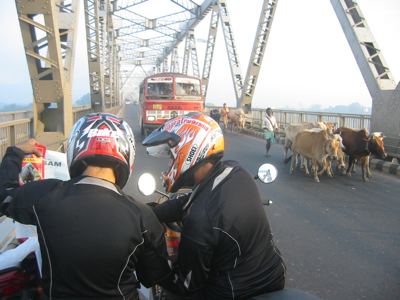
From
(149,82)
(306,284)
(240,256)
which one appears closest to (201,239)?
(240,256)

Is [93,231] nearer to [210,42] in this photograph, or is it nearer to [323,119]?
[323,119]

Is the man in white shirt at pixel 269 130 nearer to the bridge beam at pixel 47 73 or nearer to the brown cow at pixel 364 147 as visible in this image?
the brown cow at pixel 364 147

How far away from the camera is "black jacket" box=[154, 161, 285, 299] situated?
6.24 ft

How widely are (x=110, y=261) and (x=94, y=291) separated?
143mm

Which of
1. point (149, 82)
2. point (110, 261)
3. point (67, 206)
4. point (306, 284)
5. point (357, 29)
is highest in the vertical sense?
point (357, 29)

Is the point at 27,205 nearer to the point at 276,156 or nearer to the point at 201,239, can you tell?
the point at 201,239

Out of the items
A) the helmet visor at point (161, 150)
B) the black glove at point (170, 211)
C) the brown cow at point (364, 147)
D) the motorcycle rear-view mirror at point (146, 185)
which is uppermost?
the helmet visor at point (161, 150)

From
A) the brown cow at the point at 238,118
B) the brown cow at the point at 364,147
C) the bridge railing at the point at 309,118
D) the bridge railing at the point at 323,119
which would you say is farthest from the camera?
the brown cow at the point at 238,118

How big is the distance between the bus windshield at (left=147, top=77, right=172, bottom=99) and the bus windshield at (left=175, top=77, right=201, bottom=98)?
0.39 meters

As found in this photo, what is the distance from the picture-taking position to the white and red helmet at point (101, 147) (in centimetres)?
188

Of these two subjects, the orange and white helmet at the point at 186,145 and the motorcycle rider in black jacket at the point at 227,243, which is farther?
the orange and white helmet at the point at 186,145

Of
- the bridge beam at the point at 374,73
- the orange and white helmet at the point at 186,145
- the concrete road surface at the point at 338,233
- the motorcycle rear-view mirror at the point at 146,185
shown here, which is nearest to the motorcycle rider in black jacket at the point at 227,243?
the orange and white helmet at the point at 186,145

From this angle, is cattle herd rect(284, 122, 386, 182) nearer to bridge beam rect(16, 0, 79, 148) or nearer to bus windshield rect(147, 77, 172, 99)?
bridge beam rect(16, 0, 79, 148)

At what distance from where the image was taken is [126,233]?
5.42 ft
